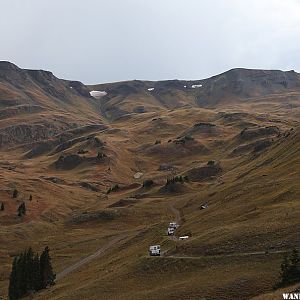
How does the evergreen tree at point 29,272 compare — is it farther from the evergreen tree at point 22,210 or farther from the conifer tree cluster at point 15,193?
the conifer tree cluster at point 15,193

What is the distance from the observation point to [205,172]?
17138 centimetres

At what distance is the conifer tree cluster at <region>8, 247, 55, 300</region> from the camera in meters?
71.4

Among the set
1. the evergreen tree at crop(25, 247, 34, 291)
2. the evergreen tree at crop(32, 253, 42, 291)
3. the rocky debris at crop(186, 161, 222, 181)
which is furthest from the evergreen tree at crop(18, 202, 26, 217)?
the evergreen tree at crop(32, 253, 42, 291)

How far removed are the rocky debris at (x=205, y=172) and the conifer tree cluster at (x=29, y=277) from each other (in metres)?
101

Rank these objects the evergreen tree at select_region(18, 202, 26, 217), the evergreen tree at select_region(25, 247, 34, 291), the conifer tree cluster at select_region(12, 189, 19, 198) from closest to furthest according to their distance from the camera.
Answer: the evergreen tree at select_region(25, 247, 34, 291) → the evergreen tree at select_region(18, 202, 26, 217) → the conifer tree cluster at select_region(12, 189, 19, 198)

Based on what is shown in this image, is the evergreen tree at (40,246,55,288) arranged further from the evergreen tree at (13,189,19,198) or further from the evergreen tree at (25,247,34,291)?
the evergreen tree at (13,189,19,198)

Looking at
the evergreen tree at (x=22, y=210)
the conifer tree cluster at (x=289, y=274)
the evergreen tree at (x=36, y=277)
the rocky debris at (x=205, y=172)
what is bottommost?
the conifer tree cluster at (x=289, y=274)

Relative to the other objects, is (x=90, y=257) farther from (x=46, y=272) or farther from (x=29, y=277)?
(x=29, y=277)

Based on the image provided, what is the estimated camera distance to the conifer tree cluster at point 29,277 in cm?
7138

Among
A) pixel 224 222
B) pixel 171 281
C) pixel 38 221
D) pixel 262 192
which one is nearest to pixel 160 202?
pixel 38 221

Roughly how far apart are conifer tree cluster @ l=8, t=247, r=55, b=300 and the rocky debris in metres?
101

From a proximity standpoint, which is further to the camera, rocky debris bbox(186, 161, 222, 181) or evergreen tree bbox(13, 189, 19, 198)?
rocky debris bbox(186, 161, 222, 181)

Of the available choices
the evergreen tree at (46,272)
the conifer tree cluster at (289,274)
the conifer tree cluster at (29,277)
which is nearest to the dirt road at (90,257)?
the evergreen tree at (46,272)

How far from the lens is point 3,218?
428 feet
